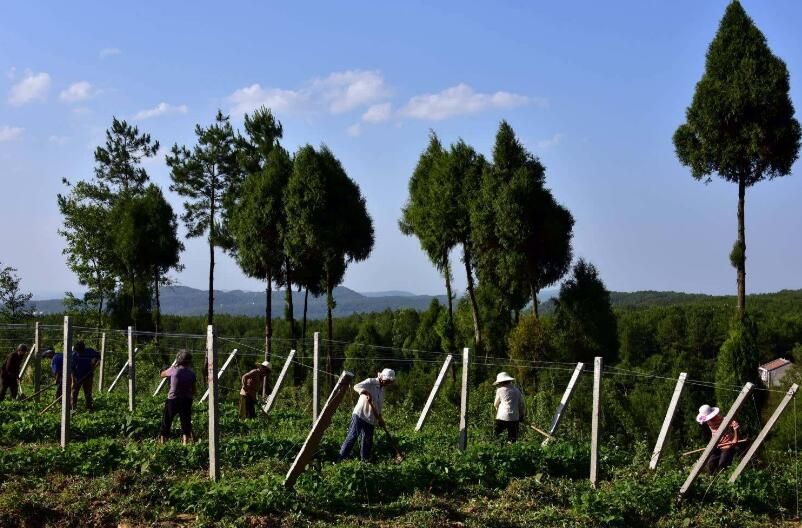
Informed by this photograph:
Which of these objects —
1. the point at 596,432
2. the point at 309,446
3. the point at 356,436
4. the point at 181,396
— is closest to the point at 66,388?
the point at 181,396

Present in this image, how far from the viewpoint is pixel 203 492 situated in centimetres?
916

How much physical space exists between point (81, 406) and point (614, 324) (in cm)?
1934

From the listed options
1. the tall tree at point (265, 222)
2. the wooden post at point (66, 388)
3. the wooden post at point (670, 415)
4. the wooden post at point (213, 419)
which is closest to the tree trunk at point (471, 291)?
the tall tree at point (265, 222)

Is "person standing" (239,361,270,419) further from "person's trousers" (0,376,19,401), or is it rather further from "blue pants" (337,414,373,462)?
"person's trousers" (0,376,19,401)

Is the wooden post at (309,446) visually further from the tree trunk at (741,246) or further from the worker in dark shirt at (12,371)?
the tree trunk at (741,246)

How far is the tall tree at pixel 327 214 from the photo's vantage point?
103ft

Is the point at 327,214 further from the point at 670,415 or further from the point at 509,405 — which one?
the point at 670,415

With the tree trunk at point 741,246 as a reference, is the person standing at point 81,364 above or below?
below

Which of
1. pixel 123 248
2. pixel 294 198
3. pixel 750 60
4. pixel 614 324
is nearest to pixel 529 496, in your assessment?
pixel 750 60

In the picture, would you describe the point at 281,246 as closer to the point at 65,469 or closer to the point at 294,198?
the point at 294,198

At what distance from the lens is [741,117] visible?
23.3m

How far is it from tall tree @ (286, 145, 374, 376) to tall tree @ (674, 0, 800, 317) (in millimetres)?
13437

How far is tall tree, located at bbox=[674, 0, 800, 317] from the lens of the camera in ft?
75.4

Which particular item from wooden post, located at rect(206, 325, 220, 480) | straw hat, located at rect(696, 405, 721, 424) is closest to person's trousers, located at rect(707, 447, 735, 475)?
straw hat, located at rect(696, 405, 721, 424)
